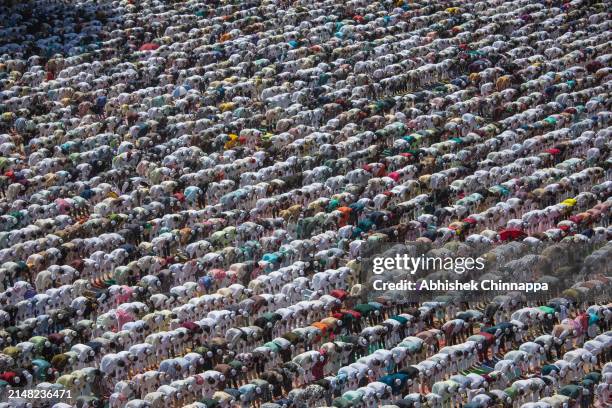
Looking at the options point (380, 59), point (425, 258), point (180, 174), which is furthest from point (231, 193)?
point (380, 59)

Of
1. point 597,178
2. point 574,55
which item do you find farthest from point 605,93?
point 597,178

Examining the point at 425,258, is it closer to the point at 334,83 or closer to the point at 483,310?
the point at 483,310

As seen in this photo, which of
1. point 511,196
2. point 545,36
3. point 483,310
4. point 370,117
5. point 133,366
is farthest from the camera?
point 545,36

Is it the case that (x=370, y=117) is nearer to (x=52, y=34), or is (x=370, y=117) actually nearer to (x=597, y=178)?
(x=597, y=178)

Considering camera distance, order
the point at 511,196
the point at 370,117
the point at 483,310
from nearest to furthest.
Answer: the point at 483,310, the point at 511,196, the point at 370,117

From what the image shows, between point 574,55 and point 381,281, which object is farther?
point 574,55

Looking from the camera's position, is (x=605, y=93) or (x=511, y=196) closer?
(x=511, y=196)
